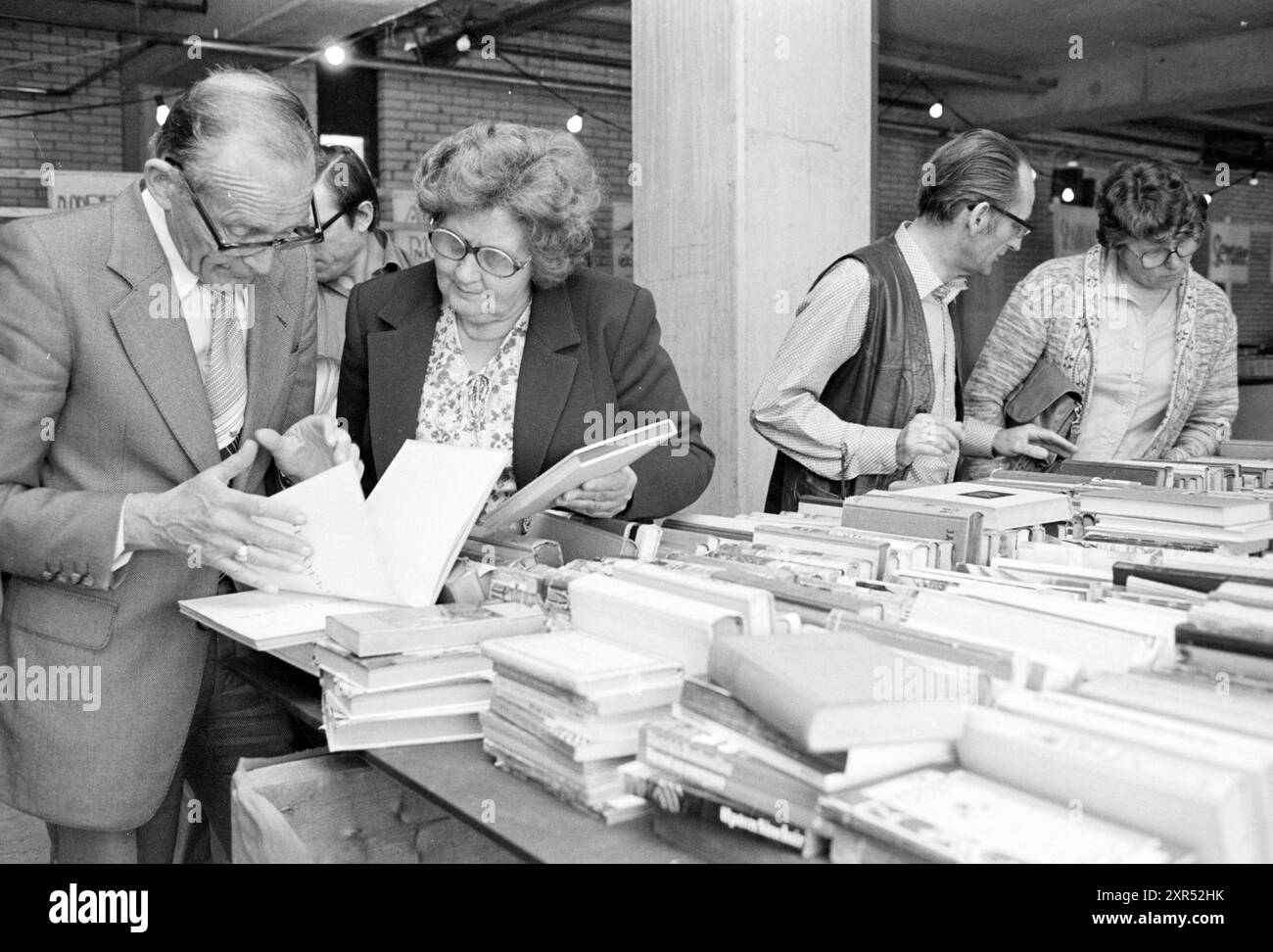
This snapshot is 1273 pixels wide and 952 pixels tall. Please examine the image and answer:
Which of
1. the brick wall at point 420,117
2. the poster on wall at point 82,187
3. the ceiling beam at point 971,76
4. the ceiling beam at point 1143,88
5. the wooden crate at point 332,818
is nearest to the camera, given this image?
the wooden crate at point 332,818

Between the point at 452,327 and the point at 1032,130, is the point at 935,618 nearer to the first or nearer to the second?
the point at 452,327

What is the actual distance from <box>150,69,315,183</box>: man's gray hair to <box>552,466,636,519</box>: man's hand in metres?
0.76

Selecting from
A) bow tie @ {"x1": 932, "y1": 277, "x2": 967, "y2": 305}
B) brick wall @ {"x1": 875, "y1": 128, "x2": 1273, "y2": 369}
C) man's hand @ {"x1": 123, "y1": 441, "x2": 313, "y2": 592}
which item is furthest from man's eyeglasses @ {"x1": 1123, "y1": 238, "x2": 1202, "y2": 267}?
brick wall @ {"x1": 875, "y1": 128, "x2": 1273, "y2": 369}

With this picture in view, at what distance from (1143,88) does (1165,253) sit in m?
9.00

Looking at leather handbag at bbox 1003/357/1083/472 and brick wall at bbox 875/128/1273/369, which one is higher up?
brick wall at bbox 875/128/1273/369

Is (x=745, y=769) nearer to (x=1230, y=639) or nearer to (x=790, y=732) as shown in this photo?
(x=790, y=732)

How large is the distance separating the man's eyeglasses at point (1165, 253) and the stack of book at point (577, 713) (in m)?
2.40

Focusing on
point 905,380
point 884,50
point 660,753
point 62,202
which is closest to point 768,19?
point 905,380

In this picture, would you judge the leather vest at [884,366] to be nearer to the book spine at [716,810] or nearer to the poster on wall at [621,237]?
the book spine at [716,810]

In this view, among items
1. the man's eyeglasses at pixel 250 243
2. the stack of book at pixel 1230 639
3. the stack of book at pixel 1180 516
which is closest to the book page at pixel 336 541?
the man's eyeglasses at pixel 250 243

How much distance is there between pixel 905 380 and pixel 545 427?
1.05 meters

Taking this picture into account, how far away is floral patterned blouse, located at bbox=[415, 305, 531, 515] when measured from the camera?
2.49 meters

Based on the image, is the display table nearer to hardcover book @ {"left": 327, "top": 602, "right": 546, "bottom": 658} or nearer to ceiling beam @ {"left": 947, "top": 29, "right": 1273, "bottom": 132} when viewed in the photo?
hardcover book @ {"left": 327, "top": 602, "right": 546, "bottom": 658}

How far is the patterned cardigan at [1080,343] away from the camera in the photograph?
3346 millimetres
